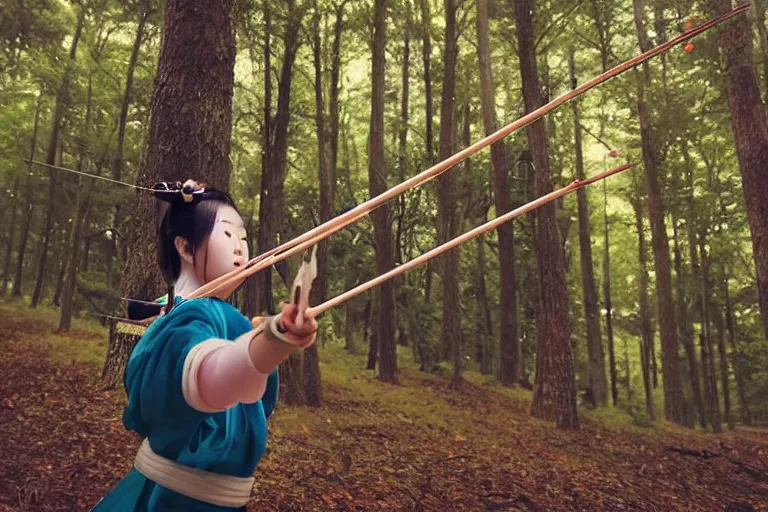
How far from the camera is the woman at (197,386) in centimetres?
116

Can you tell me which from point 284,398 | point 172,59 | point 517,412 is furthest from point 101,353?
point 517,412

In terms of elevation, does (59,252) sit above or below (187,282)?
above

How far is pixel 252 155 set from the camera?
1588 cm

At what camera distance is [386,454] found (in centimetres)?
568

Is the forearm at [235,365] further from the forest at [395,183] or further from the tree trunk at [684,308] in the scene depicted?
the tree trunk at [684,308]

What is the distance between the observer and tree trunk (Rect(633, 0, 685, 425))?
11.8 metres

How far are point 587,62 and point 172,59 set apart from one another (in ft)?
48.3

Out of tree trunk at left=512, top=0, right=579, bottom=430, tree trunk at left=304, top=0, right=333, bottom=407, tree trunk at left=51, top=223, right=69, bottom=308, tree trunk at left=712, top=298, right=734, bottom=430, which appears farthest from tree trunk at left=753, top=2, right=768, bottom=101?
tree trunk at left=51, top=223, right=69, bottom=308

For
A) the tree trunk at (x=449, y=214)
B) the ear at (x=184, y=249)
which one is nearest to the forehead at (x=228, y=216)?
the ear at (x=184, y=249)

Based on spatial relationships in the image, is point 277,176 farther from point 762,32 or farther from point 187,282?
point 762,32

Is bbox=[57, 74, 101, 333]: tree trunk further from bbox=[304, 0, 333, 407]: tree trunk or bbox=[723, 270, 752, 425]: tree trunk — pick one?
bbox=[723, 270, 752, 425]: tree trunk

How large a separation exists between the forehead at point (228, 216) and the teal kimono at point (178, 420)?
27cm

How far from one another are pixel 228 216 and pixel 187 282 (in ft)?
0.77

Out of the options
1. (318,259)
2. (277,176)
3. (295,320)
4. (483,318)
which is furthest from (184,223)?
(483,318)
